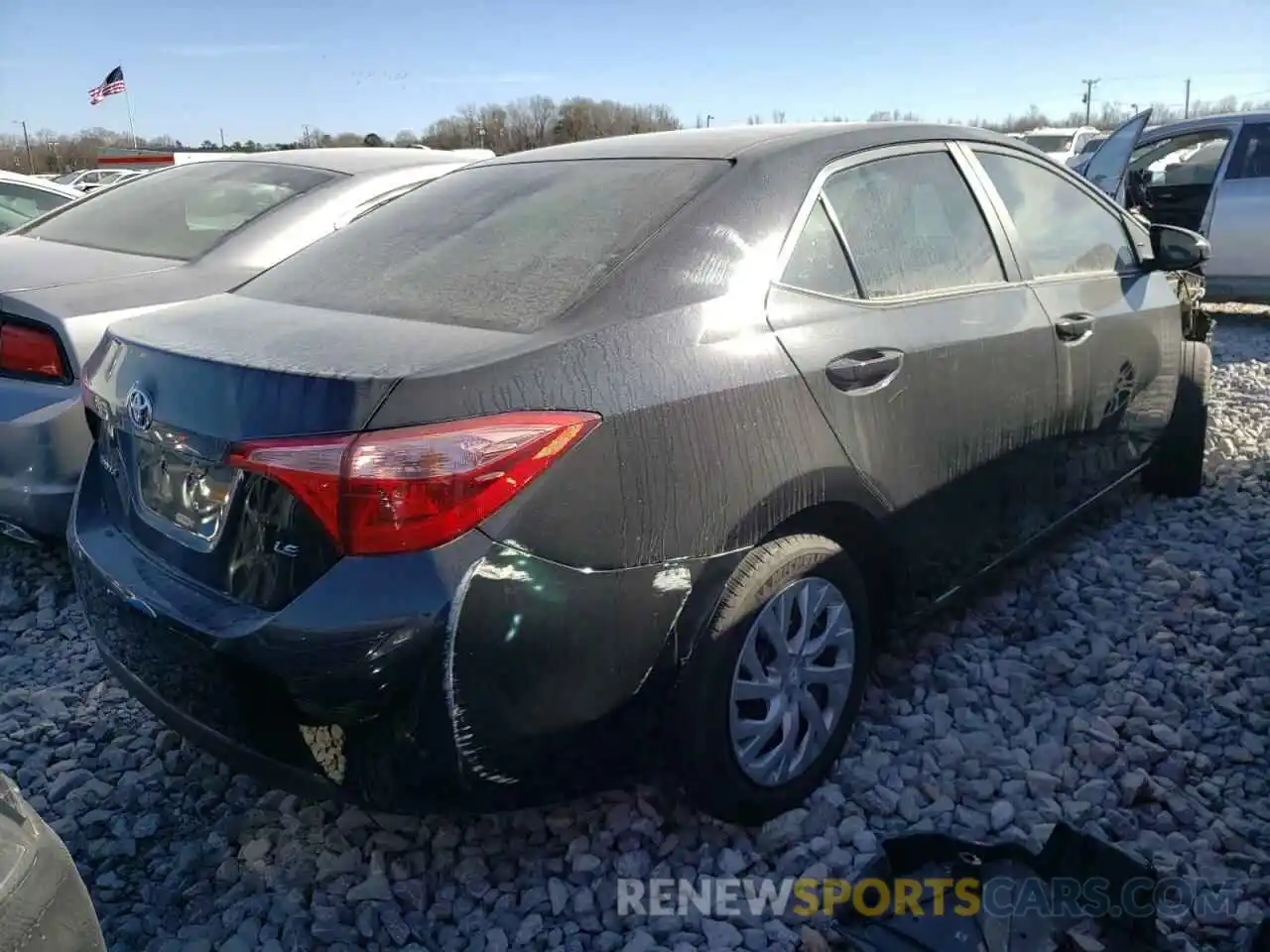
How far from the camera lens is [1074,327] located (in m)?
3.26

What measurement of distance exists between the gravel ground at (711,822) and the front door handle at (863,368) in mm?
980

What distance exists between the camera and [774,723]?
93.0 inches

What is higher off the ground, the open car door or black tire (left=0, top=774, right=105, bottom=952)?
the open car door

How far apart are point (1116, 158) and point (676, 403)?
28.0 feet

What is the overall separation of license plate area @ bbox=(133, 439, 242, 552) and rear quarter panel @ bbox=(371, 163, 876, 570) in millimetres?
403

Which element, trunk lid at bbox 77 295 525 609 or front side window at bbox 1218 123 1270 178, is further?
front side window at bbox 1218 123 1270 178

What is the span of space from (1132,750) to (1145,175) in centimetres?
877

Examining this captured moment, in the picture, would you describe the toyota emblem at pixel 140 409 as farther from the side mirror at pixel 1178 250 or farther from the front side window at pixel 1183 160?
the front side window at pixel 1183 160

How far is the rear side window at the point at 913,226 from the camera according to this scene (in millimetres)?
2631

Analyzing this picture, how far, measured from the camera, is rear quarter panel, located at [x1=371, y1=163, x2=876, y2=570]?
1.87m

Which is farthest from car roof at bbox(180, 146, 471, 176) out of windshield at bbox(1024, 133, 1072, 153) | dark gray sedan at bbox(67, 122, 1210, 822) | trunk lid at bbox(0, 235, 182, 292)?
windshield at bbox(1024, 133, 1072, 153)

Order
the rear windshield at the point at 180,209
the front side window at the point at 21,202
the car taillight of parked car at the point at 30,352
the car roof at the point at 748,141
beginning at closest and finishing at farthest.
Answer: the car roof at the point at 748,141
the car taillight of parked car at the point at 30,352
the rear windshield at the point at 180,209
the front side window at the point at 21,202

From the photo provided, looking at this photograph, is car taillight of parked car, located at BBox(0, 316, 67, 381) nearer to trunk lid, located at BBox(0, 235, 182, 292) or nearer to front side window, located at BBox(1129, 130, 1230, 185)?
trunk lid, located at BBox(0, 235, 182, 292)

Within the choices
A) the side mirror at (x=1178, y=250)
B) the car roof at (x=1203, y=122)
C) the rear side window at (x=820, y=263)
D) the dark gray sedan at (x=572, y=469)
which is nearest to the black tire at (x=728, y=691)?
the dark gray sedan at (x=572, y=469)
